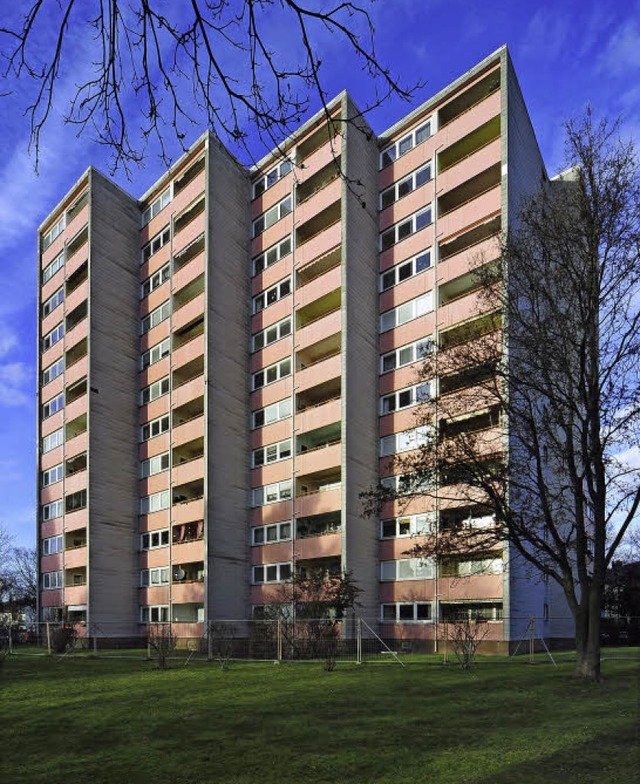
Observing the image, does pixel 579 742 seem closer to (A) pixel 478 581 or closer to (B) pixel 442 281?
(A) pixel 478 581

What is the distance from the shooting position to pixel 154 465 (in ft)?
175

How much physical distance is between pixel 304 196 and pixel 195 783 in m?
43.3

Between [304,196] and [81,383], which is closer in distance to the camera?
[304,196]

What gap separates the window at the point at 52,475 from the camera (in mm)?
58875

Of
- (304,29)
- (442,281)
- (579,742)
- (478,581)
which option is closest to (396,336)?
(442,281)

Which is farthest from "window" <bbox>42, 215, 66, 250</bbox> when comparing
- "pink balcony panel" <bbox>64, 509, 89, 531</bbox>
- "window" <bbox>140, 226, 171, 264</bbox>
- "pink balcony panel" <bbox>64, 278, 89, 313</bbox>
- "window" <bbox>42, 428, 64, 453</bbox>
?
"pink balcony panel" <bbox>64, 509, 89, 531</bbox>

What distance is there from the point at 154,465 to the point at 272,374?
12257 millimetres

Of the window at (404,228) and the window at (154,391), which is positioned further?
the window at (154,391)

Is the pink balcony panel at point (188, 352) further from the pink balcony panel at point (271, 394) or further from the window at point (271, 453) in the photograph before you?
the window at point (271, 453)

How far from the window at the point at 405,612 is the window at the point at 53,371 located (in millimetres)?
35465

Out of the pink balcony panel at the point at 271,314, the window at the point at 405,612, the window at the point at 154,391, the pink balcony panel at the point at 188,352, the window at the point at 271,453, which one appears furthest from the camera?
the window at the point at 154,391

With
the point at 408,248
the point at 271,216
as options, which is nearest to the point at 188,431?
the point at 271,216

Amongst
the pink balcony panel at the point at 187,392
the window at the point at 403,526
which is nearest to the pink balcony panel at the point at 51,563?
the pink balcony panel at the point at 187,392

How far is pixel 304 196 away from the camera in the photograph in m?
48.2
